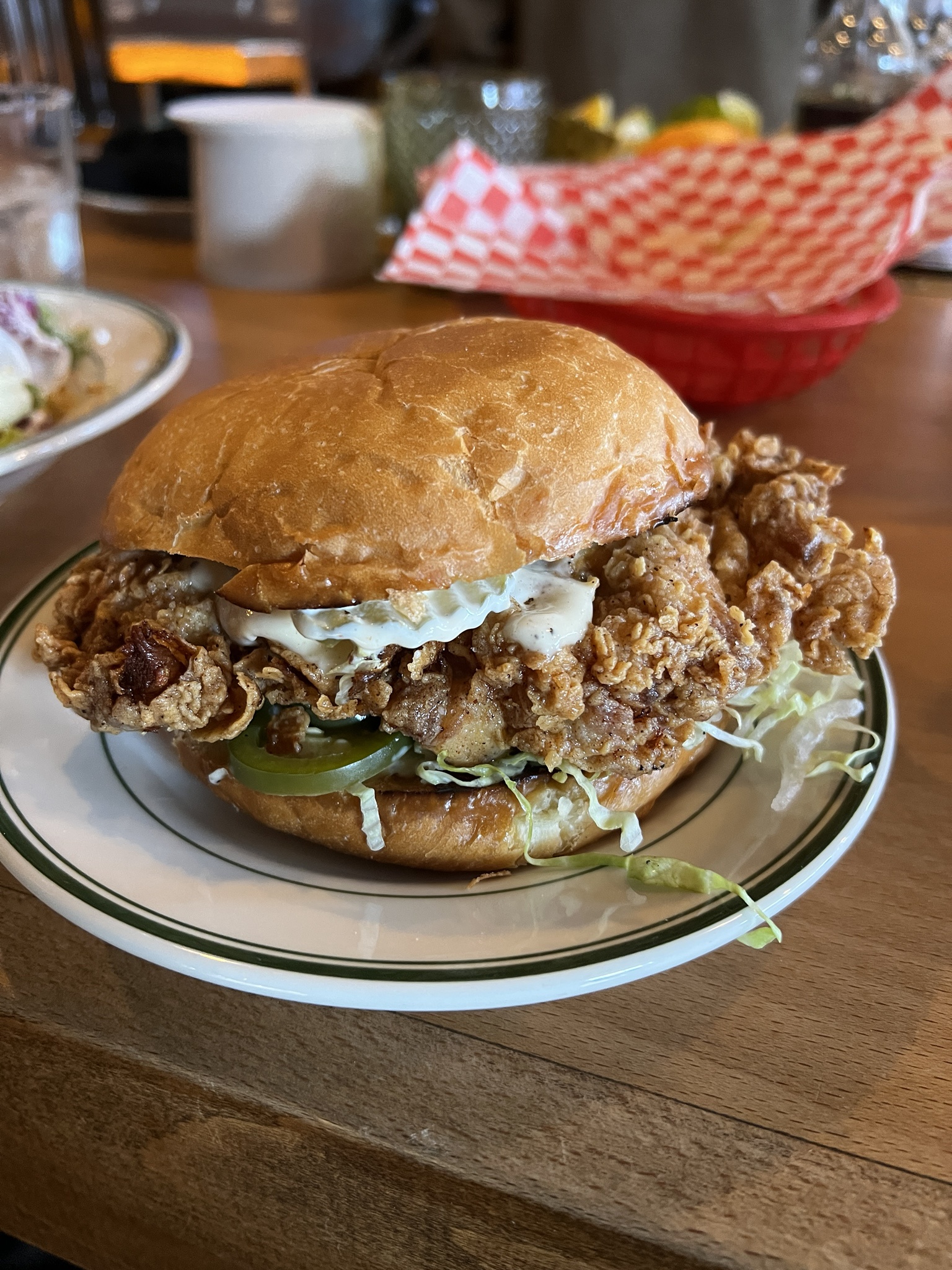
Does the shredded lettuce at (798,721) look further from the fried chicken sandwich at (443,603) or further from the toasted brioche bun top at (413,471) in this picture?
the toasted brioche bun top at (413,471)

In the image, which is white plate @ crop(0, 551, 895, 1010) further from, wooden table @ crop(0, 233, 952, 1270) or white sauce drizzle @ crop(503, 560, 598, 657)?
white sauce drizzle @ crop(503, 560, 598, 657)

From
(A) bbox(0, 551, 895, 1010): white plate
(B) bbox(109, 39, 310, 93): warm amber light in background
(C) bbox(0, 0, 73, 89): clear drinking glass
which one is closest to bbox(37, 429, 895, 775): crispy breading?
(A) bbox(0, 551, 895, 1010): white plate

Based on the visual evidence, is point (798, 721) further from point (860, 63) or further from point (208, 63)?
point (208, 63)

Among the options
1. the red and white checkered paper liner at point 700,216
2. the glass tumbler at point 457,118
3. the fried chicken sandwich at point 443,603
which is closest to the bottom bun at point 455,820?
the fried chicken sandwich at point 443,603

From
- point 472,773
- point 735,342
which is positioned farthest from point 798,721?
point 735,342

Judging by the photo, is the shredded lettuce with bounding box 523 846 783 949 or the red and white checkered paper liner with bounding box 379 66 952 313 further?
the red and white checkered paper liner with bounding box 379 66 952 313

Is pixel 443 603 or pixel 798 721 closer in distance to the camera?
pixel 443 603

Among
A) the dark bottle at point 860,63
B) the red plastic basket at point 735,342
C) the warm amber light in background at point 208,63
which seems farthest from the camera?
the warm amber light in background at point 208,63

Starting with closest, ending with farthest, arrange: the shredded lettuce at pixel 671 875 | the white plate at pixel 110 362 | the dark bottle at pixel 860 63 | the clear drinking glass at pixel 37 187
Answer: the shredded lettuce at pixel 671 875 < the white plate at pixel 110 362 < the clear drinking glass at pixel 37 187 < the dark bottle at pixel 860 63
